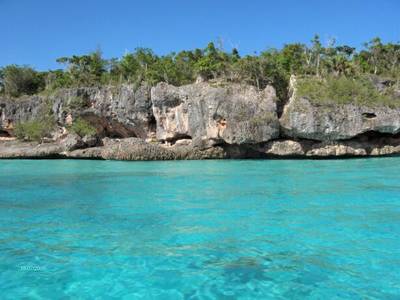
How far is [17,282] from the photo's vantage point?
5.38 m

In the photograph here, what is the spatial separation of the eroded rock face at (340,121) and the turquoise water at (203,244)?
14569mm

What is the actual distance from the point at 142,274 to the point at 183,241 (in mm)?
1629

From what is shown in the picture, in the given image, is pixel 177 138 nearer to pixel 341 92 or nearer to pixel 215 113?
pixel 215 113

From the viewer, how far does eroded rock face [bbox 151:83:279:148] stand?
90.9 feet

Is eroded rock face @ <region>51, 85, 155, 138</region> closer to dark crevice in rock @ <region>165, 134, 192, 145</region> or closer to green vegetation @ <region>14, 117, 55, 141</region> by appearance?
green vegetation @ <region>14, 117, 55, 141</region>

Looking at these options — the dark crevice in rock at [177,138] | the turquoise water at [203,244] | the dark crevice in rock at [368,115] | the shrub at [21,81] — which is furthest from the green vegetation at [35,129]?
the dark crevice in rock at [368,115]

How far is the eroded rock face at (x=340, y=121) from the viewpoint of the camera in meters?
27.4

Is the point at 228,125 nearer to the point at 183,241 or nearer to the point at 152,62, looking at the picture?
the point at 152,62

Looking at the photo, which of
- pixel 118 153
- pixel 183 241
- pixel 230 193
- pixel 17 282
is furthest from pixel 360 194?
pixel 118 153

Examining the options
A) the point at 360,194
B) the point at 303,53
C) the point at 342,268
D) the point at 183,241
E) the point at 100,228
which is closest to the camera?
the point at 342,268

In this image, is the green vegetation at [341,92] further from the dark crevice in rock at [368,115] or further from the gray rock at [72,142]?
the gray rock at [72,142]

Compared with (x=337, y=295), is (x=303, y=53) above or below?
above

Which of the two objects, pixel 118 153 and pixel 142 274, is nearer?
pixel 142 274

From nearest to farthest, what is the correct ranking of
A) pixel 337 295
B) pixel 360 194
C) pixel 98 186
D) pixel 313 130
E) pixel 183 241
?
1. pixel 337 295
2. pixel 183 241
3. pixel 360 194
4. pixel 98 186
5. pixel 313 130
